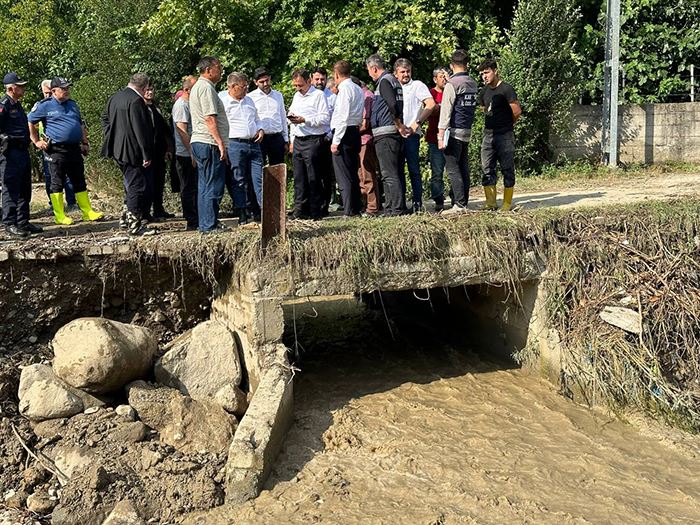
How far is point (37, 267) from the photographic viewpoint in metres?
6.83

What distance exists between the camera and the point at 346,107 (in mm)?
7930

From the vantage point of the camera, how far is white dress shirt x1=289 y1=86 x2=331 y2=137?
835 centimetres

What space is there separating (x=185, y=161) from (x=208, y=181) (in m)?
1.32

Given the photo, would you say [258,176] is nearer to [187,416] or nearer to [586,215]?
[187,416]

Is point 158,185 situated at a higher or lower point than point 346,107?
lower

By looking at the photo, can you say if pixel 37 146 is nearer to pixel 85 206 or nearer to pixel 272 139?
pixel 85 206

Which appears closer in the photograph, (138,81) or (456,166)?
(138,81)

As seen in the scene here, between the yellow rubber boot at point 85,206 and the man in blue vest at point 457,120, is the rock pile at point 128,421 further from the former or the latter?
the man in blue vest at point 457,120

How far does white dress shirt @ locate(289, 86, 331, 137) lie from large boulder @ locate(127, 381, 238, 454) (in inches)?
139

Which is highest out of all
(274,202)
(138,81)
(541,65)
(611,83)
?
(541,65)

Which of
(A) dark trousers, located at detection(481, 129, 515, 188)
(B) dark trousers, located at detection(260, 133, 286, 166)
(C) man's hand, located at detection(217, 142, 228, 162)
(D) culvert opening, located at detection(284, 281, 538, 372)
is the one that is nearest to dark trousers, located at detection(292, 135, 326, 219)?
(B) dark trousers, located at detection(260, 133, 286, 166)

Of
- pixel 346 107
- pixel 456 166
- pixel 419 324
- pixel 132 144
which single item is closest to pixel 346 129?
pixel 346 107

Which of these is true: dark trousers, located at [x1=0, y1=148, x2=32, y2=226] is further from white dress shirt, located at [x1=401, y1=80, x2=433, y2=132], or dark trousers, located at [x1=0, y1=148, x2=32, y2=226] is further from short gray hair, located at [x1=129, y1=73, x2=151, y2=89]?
white dress shirt, located at [x1=401, y1=80, x2=433, y2=132]

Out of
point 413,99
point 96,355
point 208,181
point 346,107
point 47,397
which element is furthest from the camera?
point 413,99
